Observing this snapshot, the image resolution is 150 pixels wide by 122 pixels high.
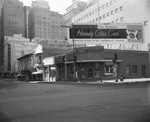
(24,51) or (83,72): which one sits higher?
(24,51)

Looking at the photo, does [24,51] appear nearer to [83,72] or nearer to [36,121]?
[83,72]

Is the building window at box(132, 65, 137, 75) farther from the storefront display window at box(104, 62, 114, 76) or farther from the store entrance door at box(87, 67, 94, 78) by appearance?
the store entrance door at box(87, 67, 94, 78)

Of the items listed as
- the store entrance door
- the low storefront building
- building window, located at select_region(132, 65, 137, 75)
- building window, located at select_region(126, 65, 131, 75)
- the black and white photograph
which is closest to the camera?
the black and white photograph

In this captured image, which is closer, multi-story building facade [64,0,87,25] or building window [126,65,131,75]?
Result: multi-story building facade [64,0,87,25]

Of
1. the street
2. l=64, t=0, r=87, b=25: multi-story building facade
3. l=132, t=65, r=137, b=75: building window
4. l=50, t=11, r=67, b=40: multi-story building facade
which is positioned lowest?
the street

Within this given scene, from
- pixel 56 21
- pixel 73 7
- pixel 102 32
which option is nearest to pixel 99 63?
pixel 102 32

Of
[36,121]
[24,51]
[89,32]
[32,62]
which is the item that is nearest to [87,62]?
[89,32]

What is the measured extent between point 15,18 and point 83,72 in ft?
100

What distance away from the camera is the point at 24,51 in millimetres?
94375

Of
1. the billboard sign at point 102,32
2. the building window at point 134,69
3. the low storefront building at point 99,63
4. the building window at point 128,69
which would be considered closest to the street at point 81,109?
the billboard sign at point 102,32

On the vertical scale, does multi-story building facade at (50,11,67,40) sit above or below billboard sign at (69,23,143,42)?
below

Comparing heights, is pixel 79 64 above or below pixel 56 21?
below

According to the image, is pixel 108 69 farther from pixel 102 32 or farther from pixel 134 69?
pixel 102 32

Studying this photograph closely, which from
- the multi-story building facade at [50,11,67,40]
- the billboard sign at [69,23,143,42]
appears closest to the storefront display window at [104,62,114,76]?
the billboard sign at [69,23,143,42]
